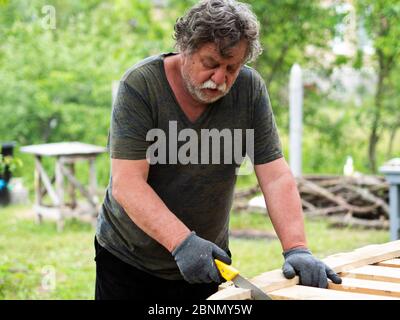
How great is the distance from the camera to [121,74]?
11.8m

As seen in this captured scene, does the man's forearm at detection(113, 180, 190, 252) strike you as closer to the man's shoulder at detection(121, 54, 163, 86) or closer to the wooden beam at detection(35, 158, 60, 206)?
the man's shoulder at detection(121, 54, 163, 86)

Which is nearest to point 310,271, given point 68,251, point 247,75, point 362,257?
point 362,257

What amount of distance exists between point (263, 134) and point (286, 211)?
35cm

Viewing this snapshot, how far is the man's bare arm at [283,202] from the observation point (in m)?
2.98

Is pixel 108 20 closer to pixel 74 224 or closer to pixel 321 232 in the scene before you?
pixel 74 224

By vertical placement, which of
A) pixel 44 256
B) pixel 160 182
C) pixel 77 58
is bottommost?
pixel 44 256

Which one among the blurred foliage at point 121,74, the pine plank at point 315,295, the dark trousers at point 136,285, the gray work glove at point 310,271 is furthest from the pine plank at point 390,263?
the blurred foliage at point 121,74

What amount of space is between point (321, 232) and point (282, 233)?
17.3 ft

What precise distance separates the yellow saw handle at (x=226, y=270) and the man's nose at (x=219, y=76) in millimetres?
678

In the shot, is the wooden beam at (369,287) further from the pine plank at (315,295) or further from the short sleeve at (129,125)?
the short sleeve at (129,125)

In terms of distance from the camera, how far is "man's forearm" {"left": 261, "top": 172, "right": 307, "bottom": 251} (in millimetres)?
2975

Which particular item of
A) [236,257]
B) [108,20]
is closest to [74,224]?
[236,257]

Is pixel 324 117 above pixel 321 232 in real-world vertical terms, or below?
above

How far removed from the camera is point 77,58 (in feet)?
40.8
